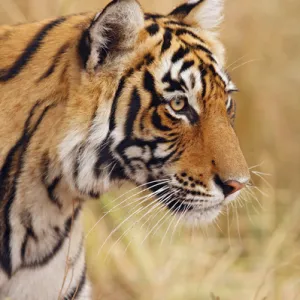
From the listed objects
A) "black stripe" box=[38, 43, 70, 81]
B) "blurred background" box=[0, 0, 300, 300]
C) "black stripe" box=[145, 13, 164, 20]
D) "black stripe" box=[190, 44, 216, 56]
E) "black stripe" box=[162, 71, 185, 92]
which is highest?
"black stripe" box=[145, 13, 164, 20]

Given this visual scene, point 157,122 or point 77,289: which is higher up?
point 157,122

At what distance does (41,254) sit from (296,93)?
2.63 m

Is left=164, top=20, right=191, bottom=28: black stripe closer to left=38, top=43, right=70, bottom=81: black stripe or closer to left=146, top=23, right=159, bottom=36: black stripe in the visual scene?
left=146, top=23, right=159, bottom=36: black stripe

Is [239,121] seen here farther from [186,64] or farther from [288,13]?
[186,64]

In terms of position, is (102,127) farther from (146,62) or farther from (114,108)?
(146,62)

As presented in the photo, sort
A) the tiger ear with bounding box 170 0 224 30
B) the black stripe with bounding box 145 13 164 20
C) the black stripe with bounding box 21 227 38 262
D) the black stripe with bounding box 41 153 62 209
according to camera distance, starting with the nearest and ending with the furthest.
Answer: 1. the black stripe with bounding box 41 153 62 209
2. the black stripe with bounding box 21 227 38 262
3. the black stripe with bounding box 145 13 164 20
4. the tiger ear with bounding box 170 0 224 30

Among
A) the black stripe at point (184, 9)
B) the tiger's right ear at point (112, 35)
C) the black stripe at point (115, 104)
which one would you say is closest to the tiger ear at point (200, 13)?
the black stripe at point (184, 9)

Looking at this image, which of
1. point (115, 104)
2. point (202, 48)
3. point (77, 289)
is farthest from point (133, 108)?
point (77, 289)

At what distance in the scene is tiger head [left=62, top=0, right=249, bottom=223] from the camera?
2613mm

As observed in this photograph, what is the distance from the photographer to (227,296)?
157 inches

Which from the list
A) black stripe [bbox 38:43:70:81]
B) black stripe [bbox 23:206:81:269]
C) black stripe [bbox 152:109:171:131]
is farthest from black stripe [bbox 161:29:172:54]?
black stripe [bbox 23:206:81:269]

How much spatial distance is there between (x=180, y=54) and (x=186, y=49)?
40mm

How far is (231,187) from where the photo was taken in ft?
8.64

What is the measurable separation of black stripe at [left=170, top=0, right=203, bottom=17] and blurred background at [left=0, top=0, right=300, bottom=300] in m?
0.70
